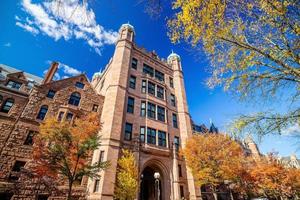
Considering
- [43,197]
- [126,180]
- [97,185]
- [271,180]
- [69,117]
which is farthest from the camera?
[271,180]

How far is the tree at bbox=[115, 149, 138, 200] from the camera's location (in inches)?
520

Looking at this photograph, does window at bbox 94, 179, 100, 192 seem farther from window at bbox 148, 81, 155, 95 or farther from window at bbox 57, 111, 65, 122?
window at bbox 148, 81, 155, 95

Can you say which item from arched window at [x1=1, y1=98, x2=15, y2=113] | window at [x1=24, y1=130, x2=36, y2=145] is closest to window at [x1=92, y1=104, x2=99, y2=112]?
window at [x1=24, y1=130, x2=36, y2=145]

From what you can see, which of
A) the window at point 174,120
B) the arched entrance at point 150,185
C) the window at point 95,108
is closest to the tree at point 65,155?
the window at point 95,108

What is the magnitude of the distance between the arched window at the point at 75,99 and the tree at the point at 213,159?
14.1 m

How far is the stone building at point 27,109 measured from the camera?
1316cm

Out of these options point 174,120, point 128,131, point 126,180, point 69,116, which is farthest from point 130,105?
point 126,180

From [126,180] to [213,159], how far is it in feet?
33.3

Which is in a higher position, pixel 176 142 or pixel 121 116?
pixel 121 116

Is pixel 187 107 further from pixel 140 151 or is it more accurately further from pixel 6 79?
pixel 6 79

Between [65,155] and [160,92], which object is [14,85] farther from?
[160,92]

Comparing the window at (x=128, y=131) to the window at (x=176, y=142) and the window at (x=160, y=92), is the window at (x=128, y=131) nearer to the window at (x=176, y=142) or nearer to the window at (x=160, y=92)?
the window at (x=176, y=142)

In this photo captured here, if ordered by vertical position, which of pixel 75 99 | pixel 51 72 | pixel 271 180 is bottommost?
pixel 271 180

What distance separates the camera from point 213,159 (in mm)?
17969
